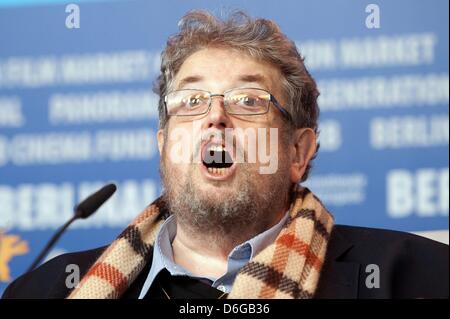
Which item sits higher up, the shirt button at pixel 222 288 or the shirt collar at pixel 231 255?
the shirt collar at pixel 231 255

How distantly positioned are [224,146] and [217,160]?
4 cm

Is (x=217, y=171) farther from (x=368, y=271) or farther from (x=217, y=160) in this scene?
(x=368, y=271)

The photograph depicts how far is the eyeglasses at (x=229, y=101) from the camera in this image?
1787 mm

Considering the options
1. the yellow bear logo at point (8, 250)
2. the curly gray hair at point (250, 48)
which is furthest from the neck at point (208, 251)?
the yellow bear logo at point (8, 250)

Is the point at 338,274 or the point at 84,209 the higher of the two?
the point at 84,209

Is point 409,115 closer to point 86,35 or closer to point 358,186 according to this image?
point 358,186

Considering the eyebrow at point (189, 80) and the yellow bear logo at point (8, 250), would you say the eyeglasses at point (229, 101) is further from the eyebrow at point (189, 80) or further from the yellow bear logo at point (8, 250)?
the yellow bear logo at point (8, 250)

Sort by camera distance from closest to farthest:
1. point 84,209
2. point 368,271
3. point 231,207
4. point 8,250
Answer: point 84,209 → point 368,271 → point 231,207 → point 8,250

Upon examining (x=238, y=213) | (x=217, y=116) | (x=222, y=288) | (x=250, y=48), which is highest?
(x=250, y=48)

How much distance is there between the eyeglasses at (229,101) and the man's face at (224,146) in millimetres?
12

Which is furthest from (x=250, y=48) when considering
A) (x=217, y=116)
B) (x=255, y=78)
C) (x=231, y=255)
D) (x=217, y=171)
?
(x=231, y=255)

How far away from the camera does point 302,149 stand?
76.4 inches

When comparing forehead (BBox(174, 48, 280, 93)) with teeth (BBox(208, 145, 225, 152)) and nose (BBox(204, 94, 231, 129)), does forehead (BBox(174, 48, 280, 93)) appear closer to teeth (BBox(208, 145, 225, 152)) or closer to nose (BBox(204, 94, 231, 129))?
nose (BBox(204, 94, 231, 129))
